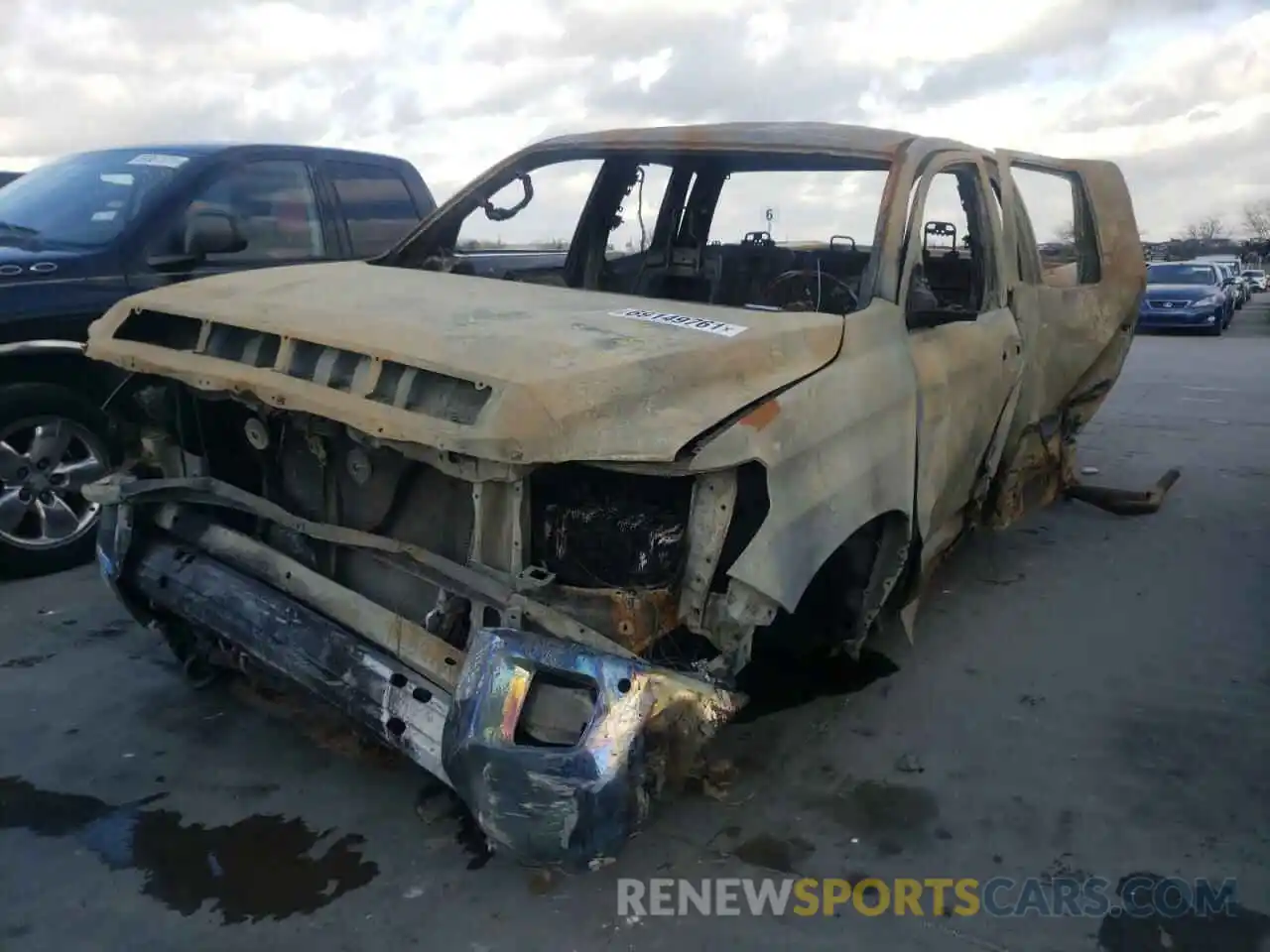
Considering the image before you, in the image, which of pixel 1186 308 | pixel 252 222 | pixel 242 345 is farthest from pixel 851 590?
pixel 1186 308

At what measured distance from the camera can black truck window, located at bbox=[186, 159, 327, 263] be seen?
5508 millimetres

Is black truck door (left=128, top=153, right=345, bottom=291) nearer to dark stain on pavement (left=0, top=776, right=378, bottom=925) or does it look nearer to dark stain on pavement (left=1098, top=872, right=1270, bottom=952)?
dark stain on pavement (left=0, top=776, right=378, bottom=925)

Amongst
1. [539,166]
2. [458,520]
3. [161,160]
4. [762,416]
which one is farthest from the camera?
[161,160]

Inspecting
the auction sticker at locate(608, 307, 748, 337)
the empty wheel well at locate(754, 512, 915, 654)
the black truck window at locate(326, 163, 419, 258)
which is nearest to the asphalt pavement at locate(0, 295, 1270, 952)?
the empty wheel well at locate(754, 512, 915, 654)

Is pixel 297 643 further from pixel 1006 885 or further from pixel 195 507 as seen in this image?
pixel 1006 885

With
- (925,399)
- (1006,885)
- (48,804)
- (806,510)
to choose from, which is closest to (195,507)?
(48,804)

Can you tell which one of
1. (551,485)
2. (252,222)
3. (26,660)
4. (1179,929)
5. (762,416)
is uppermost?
(252,222)

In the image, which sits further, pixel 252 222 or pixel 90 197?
pixel 252 222

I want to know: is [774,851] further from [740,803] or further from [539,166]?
[539,166]

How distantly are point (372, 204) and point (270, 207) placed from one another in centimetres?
71

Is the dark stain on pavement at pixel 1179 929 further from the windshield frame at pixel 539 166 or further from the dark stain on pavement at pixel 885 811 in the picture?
the windshield frame at pixel 539 166

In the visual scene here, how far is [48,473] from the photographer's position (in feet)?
16.2

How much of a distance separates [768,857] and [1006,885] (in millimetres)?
608

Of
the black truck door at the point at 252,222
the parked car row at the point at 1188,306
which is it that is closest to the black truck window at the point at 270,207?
the black truck door at the point at 252,222
